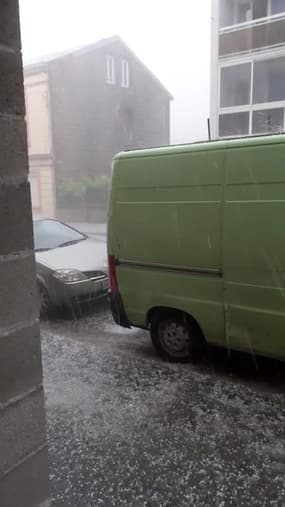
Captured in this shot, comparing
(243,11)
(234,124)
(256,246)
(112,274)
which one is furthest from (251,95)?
(256,246)

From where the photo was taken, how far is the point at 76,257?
20.0ft

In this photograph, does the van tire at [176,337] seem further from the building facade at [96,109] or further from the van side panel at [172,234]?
the building facade at [96,109]

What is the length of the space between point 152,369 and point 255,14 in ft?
42.0

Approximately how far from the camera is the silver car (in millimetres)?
5621

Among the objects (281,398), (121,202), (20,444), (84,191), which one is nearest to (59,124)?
(84,191)

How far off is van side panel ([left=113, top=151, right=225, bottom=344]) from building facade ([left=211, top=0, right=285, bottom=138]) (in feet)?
31.6

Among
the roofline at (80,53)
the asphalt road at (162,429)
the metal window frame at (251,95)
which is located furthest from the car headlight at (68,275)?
the roofline at (80,53)

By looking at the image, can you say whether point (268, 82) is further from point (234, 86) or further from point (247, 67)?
point (234, 86)

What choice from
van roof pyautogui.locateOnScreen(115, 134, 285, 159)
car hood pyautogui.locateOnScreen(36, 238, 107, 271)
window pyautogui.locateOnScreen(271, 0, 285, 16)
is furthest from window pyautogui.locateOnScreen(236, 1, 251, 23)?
van roof pyautogui.locateOnScreen(115, 134, 285, 159)

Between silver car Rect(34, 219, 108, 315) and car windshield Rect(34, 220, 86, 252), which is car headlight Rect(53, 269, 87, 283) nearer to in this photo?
silver car Rect(34, 219, 108, 315)

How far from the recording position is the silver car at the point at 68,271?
5.62 m

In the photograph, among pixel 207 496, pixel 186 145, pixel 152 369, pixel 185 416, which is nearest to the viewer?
pixel 207 496

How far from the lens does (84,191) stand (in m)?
17.8

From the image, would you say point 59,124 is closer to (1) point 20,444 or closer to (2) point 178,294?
(2) point 178,294
